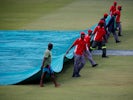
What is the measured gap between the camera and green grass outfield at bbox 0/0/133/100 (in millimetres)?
15633

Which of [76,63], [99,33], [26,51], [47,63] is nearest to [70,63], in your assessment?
[99,33]

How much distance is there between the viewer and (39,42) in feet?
79.8

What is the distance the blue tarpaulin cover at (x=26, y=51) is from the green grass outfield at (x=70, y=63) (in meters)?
0.78

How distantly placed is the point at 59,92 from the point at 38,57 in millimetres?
5143

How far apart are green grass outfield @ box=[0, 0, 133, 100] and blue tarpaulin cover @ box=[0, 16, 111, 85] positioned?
776 millimetres

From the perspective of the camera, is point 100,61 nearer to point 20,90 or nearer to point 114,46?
point 114,46

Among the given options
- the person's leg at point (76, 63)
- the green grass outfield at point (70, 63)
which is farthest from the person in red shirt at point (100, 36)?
the person's leg at point (76, 63)

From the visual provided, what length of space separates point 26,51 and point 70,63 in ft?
8.06

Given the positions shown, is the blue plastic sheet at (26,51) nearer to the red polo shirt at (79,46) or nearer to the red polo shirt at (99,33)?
the red polo shirt at (79,46)

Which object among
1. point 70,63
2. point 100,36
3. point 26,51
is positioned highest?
point 100,36

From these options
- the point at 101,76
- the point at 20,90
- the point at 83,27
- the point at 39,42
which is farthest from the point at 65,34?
the point at 20,90

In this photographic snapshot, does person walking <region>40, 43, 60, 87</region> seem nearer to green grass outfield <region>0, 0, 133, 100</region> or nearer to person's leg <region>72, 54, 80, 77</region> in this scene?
green grass outfield <region>0, 0, 133, 100</region>

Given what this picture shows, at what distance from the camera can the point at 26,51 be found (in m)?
22.1

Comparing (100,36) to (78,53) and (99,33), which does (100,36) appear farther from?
(78,53)
